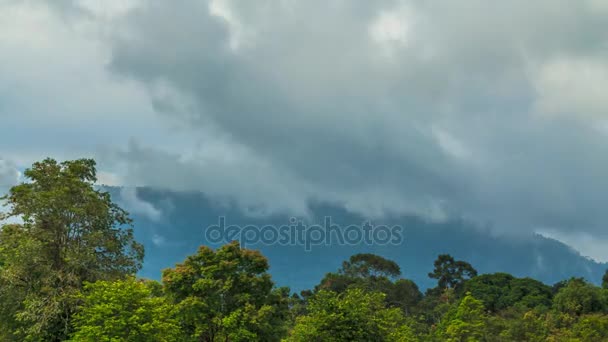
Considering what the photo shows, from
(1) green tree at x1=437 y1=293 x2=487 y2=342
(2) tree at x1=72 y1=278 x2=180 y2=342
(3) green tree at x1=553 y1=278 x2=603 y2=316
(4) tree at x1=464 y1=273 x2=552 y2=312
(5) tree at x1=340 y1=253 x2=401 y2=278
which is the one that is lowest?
(2) tree at x1=72 y1=278 x2=180 y2=342

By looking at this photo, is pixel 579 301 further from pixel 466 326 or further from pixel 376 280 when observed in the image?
pixel 376 280

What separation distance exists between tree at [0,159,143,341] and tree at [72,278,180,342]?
12.6ft

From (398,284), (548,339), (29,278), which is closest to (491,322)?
(548,339)

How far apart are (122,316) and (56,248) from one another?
10.9m

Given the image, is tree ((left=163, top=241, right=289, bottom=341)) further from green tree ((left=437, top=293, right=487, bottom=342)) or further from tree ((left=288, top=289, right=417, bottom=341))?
green tree ((left=437, top=293, right=487, bottom=342))

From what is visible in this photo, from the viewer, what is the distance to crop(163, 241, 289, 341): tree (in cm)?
3891

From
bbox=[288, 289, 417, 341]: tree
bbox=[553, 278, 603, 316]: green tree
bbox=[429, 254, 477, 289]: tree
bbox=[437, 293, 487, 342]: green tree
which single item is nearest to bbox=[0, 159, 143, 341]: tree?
bbox=[288, 289, 417, 341]: tree

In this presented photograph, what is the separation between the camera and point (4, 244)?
3462 centimetres

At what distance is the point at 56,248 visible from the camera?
35438 mm

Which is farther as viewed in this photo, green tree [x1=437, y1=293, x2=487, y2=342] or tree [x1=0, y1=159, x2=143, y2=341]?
green tree [x1=437, y1=293, x2=487, y2=342]

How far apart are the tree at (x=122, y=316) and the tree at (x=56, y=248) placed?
3.85 m

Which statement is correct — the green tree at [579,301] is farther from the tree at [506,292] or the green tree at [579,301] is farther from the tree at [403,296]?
the tree at [403,296]

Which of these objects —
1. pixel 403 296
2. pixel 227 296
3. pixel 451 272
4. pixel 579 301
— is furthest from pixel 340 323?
pixel 451 272

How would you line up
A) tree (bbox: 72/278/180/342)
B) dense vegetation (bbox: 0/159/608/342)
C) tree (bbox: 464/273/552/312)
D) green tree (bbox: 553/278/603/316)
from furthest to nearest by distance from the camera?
tree (bbox: 464/273/552/312), green tree (bbox: 553/278/603/316), dense vegetation (bbox: 0/159/608/342), tree (bbox: 72/278/180/342)
